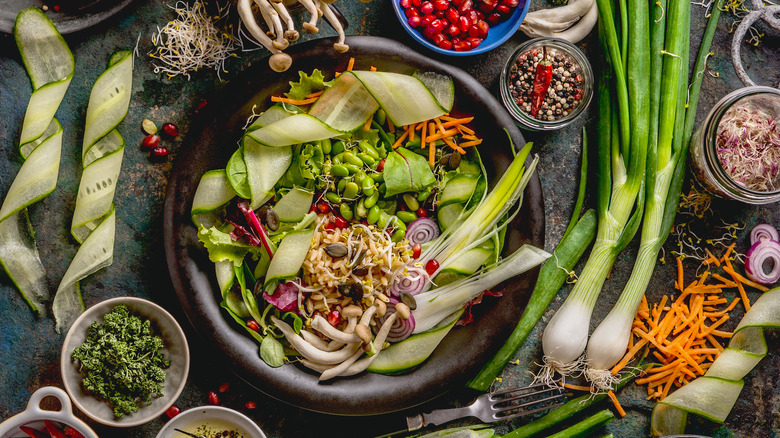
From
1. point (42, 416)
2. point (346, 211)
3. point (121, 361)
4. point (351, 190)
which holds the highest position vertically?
point (351, 190)

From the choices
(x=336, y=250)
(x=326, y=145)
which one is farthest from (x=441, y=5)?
(x=336, y=250)

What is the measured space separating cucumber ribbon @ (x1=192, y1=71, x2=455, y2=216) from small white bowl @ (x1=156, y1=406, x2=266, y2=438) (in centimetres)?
74

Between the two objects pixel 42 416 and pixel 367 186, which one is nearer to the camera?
pixel 42 416

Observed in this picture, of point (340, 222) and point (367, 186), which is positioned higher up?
point (367, 186)

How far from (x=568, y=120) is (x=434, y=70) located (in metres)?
0.63

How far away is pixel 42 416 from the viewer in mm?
2119

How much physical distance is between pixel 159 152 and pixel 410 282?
119 cm

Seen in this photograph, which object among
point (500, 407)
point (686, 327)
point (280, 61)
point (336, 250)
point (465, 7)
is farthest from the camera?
point (686, 327)

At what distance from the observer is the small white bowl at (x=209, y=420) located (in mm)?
2229

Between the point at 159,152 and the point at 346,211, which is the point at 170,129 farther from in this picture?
the point at 346,211

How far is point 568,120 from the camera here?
8.04 feet

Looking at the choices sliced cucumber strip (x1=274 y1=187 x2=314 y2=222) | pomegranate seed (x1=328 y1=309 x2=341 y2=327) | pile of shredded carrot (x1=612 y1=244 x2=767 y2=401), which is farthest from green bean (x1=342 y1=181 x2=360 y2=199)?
pile of shredded carrot (x1=612 y1=244 x2=767 y2=401)

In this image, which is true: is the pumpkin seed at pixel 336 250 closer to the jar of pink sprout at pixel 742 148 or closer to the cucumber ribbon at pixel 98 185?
the cucumber ribbon at pixel 98 185

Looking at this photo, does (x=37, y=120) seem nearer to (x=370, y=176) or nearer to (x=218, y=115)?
(x=218, y=115)
